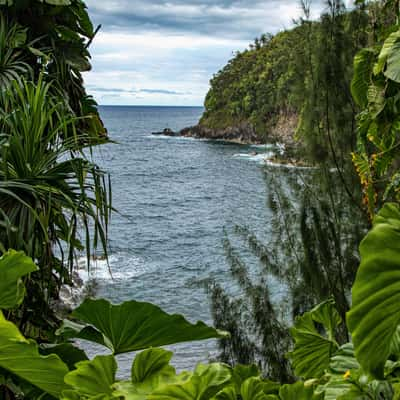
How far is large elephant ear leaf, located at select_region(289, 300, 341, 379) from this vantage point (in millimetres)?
1056

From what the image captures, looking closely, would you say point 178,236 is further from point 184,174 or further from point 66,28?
point 66,28

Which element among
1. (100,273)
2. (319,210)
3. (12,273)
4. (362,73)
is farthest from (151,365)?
(100,273)

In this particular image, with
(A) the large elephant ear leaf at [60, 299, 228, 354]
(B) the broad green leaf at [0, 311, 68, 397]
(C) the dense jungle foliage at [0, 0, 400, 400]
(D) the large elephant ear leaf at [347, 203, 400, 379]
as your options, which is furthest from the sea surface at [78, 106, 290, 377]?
(D) the large elephant ear leaf at [347, 203, 400, 379]

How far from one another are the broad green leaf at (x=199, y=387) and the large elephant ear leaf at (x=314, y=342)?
429 mm

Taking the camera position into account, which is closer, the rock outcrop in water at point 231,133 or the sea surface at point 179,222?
the sea surface at point 179,222

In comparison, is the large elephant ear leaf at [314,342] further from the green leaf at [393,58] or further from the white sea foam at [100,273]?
the white sea foam at [100,273]

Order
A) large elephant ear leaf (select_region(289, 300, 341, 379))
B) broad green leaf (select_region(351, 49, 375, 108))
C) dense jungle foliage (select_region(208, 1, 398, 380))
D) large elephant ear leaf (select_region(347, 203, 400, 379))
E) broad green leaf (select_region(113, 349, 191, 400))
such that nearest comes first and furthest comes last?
1. large elephant ear leaf (select_region(347, 203, 400, 379))
2. broad green leaf (select_region(113, 349, 191, 400))
3. large elephant ear leaf (select_region(289, 300, 341, 379))
4. broad green leaf (select_region(351, 49, 375, 108))
5. dense jungle foliage (select_region(208, 1, 398, 380))

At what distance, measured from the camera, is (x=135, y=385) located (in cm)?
73

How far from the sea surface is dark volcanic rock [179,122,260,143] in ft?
3.80

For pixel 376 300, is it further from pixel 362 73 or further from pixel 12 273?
pixel 362 73

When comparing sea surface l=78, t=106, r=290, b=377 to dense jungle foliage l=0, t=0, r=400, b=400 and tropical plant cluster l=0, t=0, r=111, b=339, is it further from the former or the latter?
dense jungle foliage l=0, t=0, r=400, b=400

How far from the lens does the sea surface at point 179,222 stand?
14.6m

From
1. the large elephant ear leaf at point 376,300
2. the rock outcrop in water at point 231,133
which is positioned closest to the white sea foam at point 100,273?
the large elephant ear leaf at point 376,300

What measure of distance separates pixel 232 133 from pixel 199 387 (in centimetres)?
5292
